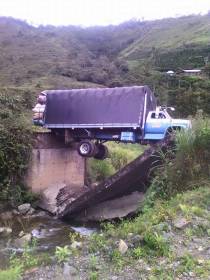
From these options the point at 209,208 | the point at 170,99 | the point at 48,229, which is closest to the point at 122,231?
the point at 209,208

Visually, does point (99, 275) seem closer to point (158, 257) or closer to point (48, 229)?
point (158, 257)

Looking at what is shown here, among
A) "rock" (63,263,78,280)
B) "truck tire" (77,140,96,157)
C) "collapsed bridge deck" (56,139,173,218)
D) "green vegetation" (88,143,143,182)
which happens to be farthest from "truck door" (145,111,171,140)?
"rock" (63,263,78,280)

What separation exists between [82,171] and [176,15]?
12859cm

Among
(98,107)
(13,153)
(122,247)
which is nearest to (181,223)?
(122,247)

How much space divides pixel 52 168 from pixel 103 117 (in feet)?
9.23

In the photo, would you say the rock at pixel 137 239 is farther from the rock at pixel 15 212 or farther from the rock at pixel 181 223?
the rock at pixel 15 212

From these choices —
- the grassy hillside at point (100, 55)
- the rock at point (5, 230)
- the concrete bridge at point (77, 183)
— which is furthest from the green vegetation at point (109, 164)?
the grassy hillside at point (100, 55)

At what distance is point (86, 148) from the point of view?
19.0 meters

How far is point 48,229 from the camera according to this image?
1445 centimetres

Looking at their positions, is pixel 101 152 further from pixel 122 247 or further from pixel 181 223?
pixel 122 247

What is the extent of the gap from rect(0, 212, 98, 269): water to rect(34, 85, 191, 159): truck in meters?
4.14

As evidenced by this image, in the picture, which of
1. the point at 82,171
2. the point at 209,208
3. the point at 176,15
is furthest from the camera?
the point at 176,15

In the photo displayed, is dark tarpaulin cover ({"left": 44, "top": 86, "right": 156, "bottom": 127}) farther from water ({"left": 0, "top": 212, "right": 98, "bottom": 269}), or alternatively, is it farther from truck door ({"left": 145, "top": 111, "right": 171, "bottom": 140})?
water ({"left": 0, "top": 212, "right": 98, "bottom": 269})

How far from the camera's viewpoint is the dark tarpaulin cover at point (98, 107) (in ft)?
60.3
